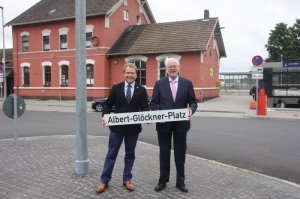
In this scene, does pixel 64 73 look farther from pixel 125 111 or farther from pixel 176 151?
pixel 176 151

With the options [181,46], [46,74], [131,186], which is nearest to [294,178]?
[131,186]

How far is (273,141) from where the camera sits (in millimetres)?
8617

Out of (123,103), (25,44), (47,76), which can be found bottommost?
(123,103)

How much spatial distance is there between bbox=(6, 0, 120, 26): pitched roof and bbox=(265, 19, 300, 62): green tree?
1428 inches

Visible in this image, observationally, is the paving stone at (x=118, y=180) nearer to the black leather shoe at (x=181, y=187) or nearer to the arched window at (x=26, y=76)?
the black leather shoe at (x=181, y=187)

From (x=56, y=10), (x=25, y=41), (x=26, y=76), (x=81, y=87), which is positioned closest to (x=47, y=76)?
(x=26, y=76)

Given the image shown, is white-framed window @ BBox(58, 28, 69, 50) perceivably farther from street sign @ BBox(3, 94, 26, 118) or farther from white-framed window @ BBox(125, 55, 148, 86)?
street sign @ BBox(3, 94, 26, 118)

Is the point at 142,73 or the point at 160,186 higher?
the point at 142,73

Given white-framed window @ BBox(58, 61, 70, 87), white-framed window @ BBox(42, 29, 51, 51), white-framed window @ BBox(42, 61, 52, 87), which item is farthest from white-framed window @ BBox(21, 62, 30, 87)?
white-framed window @ BBox(58, 61, 70, 87)

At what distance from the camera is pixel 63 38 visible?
29016 millimetres

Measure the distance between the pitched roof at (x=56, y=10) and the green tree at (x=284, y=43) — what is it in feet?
119

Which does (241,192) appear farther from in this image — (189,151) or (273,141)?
(273,141)

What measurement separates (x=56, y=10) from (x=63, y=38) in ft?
11.1

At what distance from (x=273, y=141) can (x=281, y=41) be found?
51403mm
